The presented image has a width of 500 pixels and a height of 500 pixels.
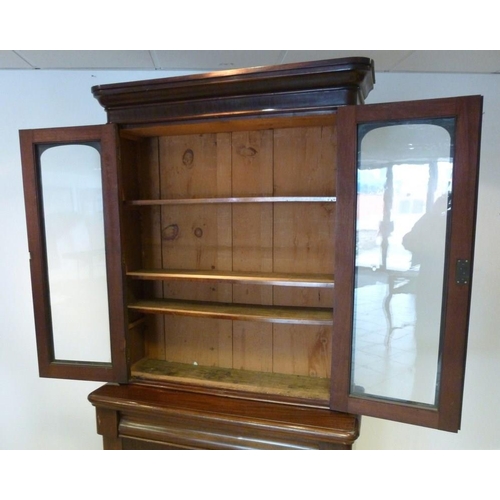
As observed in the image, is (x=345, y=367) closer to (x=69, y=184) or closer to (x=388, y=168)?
(x=388, y=168)

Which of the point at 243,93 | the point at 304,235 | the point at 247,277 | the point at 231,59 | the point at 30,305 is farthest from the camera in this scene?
the point at 30,305

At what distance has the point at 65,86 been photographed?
172 cm

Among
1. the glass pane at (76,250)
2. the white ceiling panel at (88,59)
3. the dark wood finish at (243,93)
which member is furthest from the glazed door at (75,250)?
the white ceiling panel at (88,59)

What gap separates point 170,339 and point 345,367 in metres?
0.87

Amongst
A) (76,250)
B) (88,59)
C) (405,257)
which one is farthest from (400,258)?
(88,59)

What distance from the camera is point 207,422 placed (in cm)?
124

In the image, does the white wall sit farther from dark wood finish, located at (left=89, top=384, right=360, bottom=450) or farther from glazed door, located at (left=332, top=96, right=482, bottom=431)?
dark wood finish, located at (left=89, top=384, right=360, bottom=450)

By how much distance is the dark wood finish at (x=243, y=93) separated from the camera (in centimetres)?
106

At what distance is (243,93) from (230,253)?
27.0 inches

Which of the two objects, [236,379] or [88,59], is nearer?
[236,379]

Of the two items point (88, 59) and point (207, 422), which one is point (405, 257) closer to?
point (207, 422)

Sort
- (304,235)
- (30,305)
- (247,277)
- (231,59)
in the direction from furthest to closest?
(30,305) < (231,59) < (304,235) < (247,277)

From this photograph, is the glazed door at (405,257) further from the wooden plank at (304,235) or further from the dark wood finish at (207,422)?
the wooden plank at (304,235)
